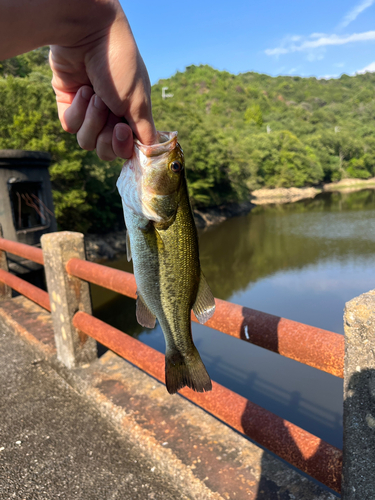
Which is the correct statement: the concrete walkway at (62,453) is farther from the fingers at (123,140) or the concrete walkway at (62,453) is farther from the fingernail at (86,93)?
the fingernail at (86,93)

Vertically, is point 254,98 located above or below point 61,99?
above

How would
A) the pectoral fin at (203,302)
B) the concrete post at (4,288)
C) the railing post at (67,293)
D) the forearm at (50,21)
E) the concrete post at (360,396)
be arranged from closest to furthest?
the forearm at (50,21) < the pectoral fin at (203,302) < the concrete post at (360,396) < the railing post at (67,293) < the concrete post at (4,288)

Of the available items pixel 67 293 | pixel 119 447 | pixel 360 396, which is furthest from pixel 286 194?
pixel 360 396

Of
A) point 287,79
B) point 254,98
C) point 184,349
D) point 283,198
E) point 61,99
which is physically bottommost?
point 283,198

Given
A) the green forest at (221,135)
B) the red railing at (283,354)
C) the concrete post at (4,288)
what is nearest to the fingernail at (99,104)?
the red railing at (283,354)

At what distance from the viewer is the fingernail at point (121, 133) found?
3.18 feet

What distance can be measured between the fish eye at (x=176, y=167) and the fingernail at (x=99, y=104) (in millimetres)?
257

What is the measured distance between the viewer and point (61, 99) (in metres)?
1.23

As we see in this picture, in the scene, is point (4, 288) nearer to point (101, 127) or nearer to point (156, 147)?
point (101, 127)

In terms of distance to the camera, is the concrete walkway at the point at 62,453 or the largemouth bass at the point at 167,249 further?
the concrete walkway at the point at 62,453

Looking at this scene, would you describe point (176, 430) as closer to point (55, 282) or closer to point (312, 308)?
point (55, 282)

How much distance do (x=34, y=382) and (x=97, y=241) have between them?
15.2 m

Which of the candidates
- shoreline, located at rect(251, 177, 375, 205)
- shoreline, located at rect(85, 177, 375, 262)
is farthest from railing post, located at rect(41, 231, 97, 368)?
shoreline, located at rect(251, 177, 375, 205)

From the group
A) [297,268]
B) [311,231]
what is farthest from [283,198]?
[297,268]
